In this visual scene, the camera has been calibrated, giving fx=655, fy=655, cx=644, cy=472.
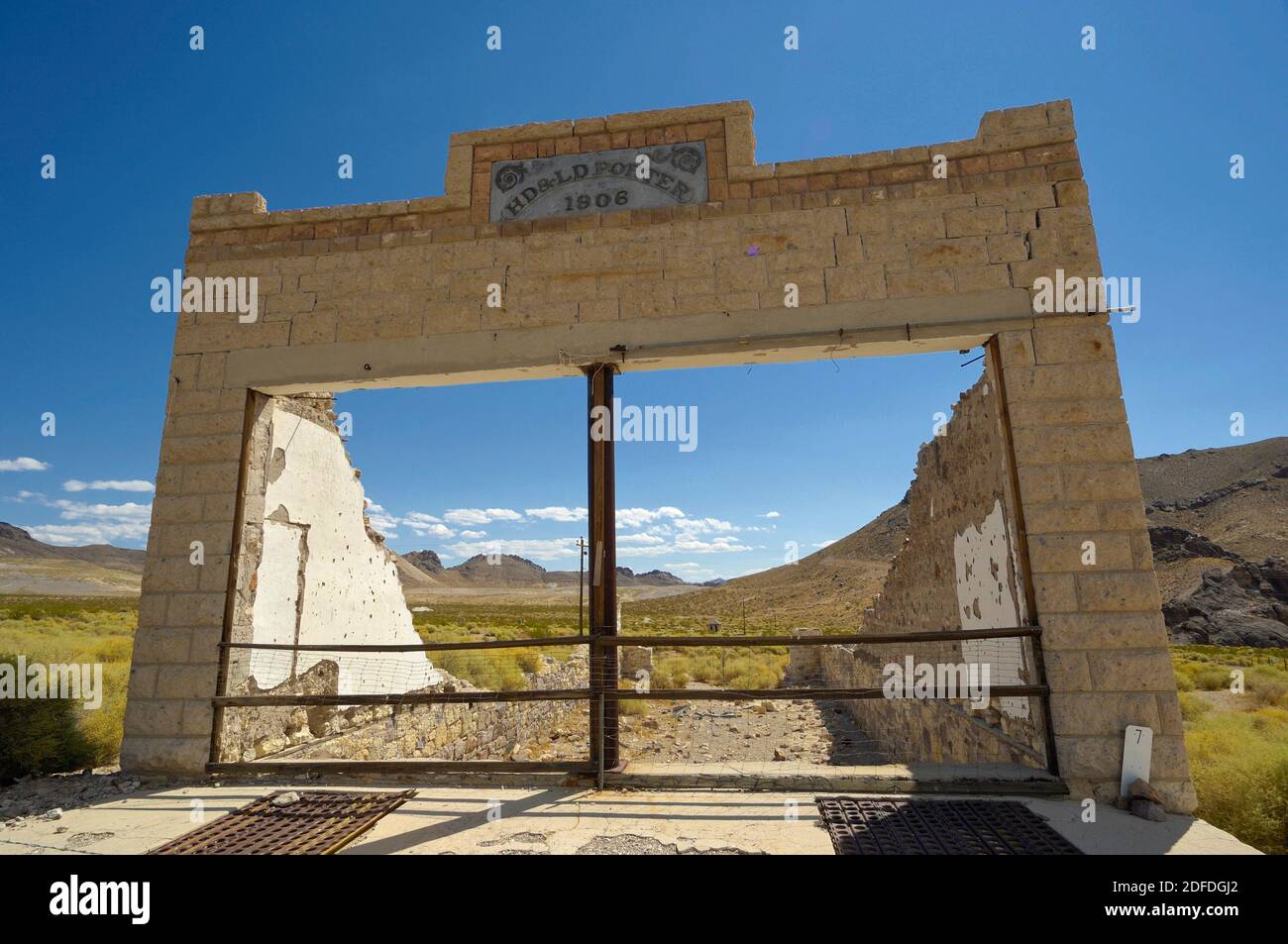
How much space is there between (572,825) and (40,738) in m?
4.85

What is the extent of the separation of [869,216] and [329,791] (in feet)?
20.2

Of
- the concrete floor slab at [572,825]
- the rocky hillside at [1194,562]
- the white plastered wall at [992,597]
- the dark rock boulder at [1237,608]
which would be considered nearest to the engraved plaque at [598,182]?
the white plastered wall at [992,597]

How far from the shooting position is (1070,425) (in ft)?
16.0

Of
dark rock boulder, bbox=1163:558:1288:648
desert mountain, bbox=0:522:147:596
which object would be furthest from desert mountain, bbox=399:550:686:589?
dark rock boulder, bbox=1163:558:1288:648

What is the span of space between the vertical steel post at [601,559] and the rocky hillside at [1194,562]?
794 inches

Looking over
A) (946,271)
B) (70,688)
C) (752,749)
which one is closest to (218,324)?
(70,688)

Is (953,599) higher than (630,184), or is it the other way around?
(630,184)

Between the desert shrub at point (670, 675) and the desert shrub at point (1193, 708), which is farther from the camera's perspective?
the desert shrub at point (670, 675)

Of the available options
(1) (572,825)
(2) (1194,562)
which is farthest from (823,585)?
(1) (572,825)

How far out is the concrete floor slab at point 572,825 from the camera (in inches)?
142

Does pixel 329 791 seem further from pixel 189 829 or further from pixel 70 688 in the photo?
pixel 70 688

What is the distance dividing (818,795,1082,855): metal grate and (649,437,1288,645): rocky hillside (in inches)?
796

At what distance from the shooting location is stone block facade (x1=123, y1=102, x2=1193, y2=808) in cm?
476

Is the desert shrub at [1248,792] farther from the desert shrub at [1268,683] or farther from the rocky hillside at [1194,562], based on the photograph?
the rocky hillside at [1194,562]
